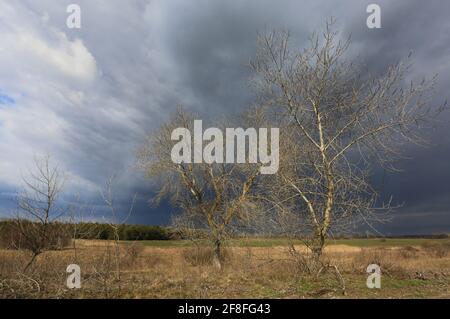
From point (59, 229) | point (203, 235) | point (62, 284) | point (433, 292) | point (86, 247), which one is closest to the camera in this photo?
point (62, 284)

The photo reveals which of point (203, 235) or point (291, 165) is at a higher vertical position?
point (291, 165)

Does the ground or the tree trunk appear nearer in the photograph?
the ground

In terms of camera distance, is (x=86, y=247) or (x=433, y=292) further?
(x=86, y=247)

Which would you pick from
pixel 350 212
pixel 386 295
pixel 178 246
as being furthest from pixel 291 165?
pixel 178 246

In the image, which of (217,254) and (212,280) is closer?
(212,280)

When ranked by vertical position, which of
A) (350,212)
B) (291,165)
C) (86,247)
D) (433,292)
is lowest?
(433,292)

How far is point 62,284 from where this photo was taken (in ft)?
35.3

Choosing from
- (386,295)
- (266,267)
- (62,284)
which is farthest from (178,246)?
(386,295)

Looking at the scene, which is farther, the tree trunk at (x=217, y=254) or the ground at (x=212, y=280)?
the tree trunk at (x=217, y=254)

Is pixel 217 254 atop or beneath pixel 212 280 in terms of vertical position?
beneath
